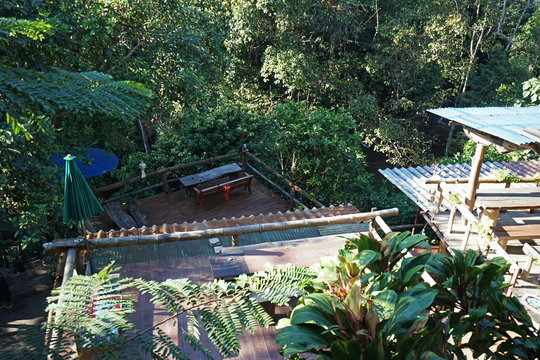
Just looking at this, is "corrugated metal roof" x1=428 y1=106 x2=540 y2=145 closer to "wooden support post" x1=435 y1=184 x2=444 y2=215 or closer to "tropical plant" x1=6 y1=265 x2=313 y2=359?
"wooden support post" x1=435 y1=184 x2=444 y2=215

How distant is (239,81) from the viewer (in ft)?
51.5

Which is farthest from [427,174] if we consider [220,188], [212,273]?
[212,273]

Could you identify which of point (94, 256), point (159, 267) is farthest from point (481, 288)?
A: point (94, 256)

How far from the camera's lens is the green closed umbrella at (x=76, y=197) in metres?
3.38

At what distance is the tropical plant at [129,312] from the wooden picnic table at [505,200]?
4.27 metres

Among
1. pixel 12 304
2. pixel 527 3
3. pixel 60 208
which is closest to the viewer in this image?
pixel 60 208

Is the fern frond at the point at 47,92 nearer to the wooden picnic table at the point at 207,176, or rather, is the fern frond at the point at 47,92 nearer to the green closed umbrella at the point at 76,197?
the green closed umbrella at the point at 76,197

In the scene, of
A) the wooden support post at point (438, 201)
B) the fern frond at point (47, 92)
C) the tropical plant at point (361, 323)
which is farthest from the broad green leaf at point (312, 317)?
the wooden support post at point (438, 201)

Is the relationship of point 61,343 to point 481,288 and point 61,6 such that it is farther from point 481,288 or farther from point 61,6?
point 61,6

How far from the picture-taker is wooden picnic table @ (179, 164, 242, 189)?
8878mm

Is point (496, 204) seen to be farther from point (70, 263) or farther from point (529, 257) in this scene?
point (70, 263)

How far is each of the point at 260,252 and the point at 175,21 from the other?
573 centimetres

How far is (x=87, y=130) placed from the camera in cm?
616

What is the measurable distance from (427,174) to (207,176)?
19.3 feet
